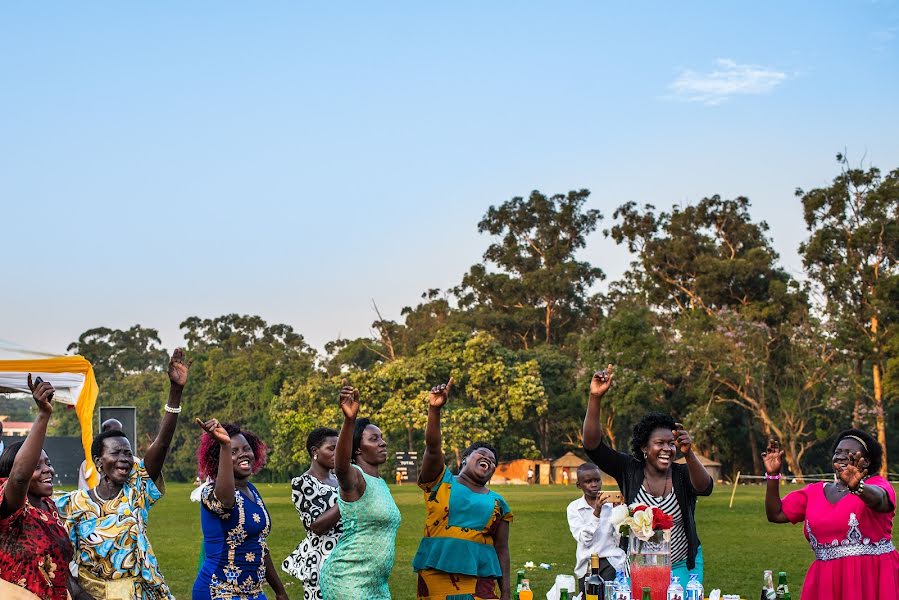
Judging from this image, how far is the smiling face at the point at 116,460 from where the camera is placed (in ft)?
22.1

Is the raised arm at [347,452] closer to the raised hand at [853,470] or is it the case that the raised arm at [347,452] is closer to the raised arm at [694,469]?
the raised arm at [694,469]

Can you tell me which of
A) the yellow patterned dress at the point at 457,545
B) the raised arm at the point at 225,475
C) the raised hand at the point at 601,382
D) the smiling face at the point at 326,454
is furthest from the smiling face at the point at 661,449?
the raised arm at the point at 225,475

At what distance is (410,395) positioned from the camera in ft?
206

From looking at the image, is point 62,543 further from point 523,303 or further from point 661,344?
point 523,303

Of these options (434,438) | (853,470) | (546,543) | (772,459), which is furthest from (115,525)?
(546,543)

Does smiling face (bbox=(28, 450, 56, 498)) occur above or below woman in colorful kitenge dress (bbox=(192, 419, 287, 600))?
above

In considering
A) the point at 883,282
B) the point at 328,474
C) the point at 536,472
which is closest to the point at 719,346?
the point at 883,282

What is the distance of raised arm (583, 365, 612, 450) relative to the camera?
6.86 metres

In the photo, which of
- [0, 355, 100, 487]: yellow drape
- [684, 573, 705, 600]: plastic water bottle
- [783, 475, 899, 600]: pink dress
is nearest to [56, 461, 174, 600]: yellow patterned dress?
[684, 573, 705, 600]: plastic water bottle

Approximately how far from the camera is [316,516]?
7.74m

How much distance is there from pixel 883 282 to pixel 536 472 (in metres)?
20.8

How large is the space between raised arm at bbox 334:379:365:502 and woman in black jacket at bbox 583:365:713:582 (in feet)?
4.58

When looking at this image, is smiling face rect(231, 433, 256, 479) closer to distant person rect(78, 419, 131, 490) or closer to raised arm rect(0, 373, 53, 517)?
distant person rect(78, 419, 131, 490)

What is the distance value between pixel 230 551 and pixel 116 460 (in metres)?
0.90
